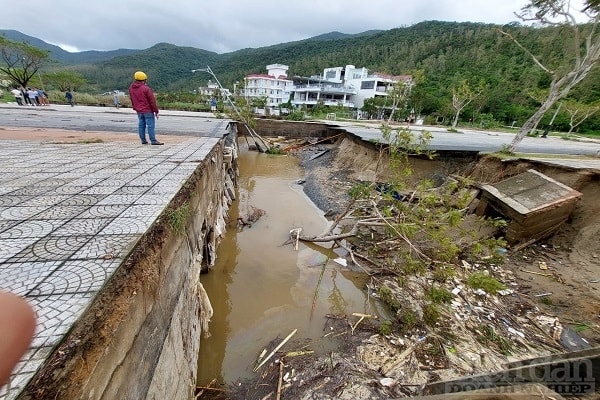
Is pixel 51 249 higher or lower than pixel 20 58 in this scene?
lower

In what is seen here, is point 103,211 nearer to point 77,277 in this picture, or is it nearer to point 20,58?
point 77,277

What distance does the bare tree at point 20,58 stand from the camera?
1054 inches

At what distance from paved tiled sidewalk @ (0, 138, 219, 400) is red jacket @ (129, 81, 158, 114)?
1.82 metres

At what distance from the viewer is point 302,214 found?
8.93 metres

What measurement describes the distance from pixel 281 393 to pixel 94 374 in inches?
105

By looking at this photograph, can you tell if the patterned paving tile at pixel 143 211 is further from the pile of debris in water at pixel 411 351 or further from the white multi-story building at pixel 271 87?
the white multi-story building at pixel 271 87

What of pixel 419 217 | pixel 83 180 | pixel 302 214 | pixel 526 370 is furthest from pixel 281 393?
pixel 302 214

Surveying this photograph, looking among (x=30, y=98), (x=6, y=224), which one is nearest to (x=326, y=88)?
(x=30, y=98)

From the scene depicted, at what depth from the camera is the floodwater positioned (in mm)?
4000

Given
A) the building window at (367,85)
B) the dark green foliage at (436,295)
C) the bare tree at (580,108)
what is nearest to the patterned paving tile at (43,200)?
the dark green foliage at (436,295)

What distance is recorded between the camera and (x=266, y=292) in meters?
5.22

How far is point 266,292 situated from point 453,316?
3.28 metres

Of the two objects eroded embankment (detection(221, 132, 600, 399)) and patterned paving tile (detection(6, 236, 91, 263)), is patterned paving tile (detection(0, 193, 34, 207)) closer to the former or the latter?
patterned paving tile (detection(6, 236, 91, 263))

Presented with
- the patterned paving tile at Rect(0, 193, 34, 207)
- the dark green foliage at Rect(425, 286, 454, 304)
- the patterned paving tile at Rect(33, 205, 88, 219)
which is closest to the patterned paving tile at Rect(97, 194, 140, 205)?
the patterned paving tile at Rect(33, 205, 88, 219)
